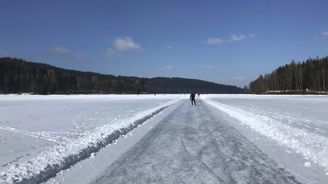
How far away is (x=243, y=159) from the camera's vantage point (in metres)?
9.14

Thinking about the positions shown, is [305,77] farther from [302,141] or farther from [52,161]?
[52,161]

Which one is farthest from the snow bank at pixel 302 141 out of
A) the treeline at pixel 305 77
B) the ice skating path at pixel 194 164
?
the treeline at pixel 305 77

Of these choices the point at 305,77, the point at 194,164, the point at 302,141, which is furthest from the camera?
the point at 305,77

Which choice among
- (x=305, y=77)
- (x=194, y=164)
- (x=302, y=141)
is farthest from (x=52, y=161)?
(x=305, y=77)

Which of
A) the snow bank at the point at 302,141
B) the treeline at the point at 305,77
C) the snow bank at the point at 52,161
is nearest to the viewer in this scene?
the snow bank at the point at 52,161

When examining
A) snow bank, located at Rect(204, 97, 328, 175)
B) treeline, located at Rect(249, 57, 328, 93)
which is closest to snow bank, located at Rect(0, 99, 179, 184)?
snow bank, located at Rect(204, 97, 328, 175)

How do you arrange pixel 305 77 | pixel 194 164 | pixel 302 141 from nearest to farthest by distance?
pixel 194 164 → pixel 302 141 → pixel 305 77

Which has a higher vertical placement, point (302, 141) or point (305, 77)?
point (305, 77)

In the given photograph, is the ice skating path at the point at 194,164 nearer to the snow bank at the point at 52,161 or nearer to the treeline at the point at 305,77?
the snow bank at the point at 52,161

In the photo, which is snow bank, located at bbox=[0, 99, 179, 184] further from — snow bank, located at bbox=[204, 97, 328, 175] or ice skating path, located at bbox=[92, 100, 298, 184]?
snow bank, located at bbox=[204, 97, 328, 175]

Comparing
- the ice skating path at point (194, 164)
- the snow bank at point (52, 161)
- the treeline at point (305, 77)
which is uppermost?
the treeline at point (305, 77)

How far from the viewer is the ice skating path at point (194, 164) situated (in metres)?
7.15

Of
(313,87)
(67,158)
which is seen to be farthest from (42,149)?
(313,87)

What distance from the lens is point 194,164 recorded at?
8.50 metres
